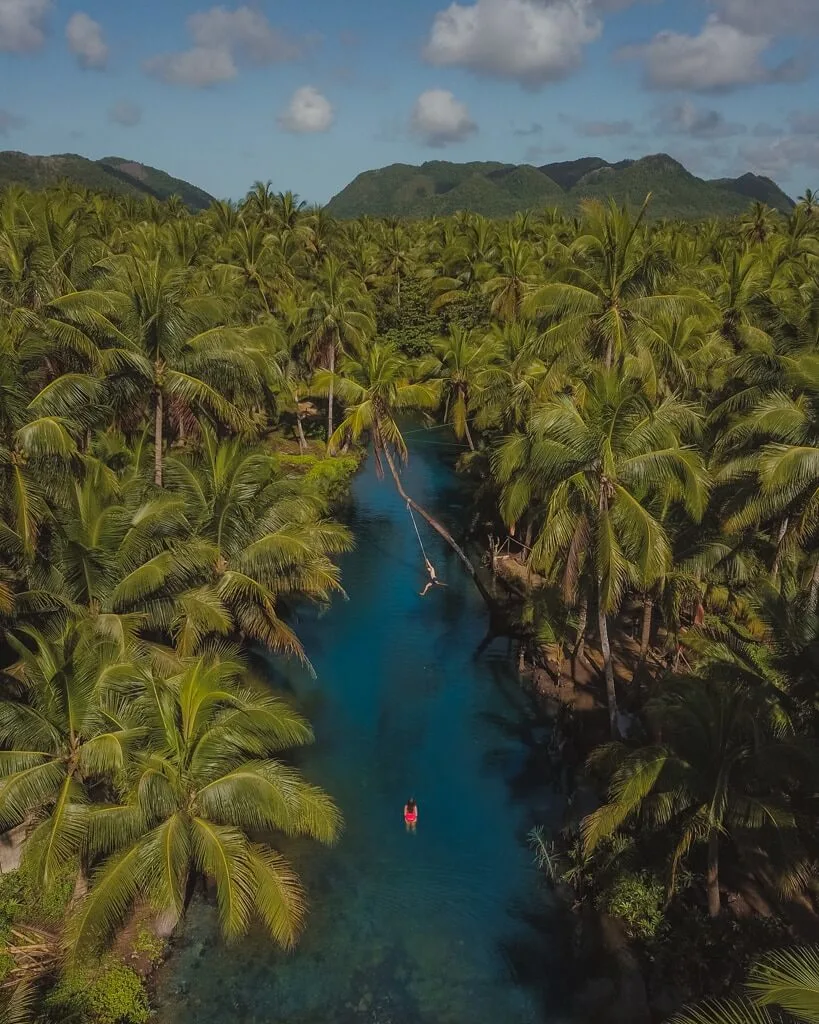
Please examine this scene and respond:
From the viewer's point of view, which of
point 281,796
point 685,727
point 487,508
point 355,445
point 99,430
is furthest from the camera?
point 355,445

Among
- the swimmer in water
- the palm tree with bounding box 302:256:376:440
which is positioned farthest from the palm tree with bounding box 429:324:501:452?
the swimmer in water

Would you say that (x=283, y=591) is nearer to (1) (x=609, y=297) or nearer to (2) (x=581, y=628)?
(2) (x=581, y=628)

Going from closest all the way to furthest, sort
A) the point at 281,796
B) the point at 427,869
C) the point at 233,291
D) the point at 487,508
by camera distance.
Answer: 1. the point at 281,796
2. the point at 427,869
3. the point at 487,508
4. the point at 233,291

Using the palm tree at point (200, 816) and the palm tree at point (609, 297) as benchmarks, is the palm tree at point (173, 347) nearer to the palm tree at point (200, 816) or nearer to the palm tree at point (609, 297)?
the palm tree at point (609, 297)

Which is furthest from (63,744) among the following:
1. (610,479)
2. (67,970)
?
(610,479)

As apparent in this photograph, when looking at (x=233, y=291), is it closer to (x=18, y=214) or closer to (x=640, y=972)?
(x=18, y=214)

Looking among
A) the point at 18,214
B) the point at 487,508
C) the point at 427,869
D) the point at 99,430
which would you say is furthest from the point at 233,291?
the point at 427,869

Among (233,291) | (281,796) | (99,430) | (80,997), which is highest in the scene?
(233,291)
